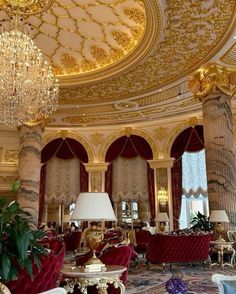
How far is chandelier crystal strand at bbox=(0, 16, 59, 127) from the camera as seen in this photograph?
21.7 ft

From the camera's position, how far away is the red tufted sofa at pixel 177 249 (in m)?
7.12

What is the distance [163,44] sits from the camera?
739 centimetres

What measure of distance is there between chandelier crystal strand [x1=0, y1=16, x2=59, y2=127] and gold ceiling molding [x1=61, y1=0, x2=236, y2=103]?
243 centimetres

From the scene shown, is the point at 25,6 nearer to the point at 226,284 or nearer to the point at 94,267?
the point at 94,267

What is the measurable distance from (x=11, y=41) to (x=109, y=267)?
494cm

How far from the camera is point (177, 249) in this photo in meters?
7.14

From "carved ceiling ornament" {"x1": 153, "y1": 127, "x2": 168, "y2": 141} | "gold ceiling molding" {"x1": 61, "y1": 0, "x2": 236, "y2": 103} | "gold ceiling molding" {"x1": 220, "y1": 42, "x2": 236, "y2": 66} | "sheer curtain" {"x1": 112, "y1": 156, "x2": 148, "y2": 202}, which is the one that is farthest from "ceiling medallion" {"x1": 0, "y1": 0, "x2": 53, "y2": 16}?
"sheer curtain" {"x1": 112, "y1": 156, "x2": 148, "y2": 202}

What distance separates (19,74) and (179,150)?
23.7ft

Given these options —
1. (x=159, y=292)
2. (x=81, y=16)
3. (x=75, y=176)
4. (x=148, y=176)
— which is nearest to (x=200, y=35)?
(x=81, y=16)

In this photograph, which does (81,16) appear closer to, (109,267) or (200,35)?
(200,35)

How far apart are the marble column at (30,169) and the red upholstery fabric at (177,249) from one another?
4.00m

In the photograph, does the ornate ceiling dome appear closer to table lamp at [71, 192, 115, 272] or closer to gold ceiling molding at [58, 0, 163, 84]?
gold ceiling molding at [58, 0, 163, 84]

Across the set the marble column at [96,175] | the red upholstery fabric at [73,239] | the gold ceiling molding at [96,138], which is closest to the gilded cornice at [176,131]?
the marble column at [96,175]

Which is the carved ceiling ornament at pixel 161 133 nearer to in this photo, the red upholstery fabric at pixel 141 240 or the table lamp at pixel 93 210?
the red upholstery fabric at pixel 141 240
